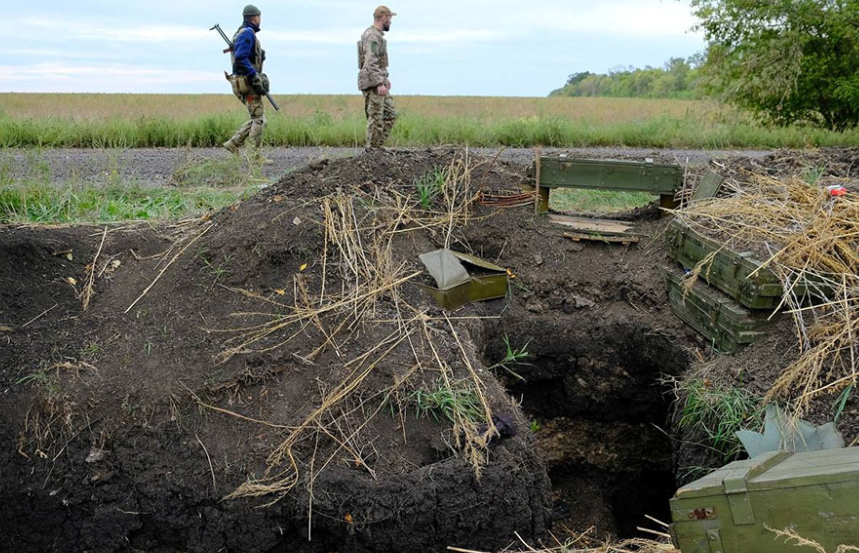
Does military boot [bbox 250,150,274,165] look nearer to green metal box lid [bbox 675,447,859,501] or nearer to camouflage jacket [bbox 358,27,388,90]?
camouflage jacket [bbox 358,27,388,90]

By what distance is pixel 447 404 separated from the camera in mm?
4188

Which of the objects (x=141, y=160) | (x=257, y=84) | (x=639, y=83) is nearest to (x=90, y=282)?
(x=257, y=84)

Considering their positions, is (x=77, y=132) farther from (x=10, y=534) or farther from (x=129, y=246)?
(x=10, y=534)

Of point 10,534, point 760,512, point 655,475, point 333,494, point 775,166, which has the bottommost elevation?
point 655,475

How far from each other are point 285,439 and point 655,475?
10.1ft

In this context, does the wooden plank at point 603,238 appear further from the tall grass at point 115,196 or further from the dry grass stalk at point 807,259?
the tall grass at point 115,196

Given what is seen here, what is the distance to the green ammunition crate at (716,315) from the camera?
15.1 feet

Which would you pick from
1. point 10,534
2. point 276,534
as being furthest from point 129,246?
point 276,534

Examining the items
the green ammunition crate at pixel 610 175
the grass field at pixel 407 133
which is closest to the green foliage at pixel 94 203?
the green ammunition crate at pixel 610 175

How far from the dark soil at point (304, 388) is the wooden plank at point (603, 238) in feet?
0.22

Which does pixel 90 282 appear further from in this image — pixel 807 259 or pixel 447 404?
pixel 807 259

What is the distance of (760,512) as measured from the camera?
297 centimetres

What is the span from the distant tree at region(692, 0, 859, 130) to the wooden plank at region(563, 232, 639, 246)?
11.0m

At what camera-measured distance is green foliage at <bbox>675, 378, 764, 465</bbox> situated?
416 centimetres
